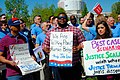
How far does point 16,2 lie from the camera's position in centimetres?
4759

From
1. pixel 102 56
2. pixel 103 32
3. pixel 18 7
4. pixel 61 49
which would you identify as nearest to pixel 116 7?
pixel 18 7

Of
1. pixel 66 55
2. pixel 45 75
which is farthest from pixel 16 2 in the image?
pixel 66 55

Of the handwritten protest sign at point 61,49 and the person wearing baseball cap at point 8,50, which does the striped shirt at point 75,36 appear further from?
the person wearing baseball cap at point 8,50

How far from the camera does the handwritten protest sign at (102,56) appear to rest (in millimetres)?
7328

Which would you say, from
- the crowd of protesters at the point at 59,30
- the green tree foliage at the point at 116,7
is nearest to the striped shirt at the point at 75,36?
the crowd of protesters at the point at 59,30

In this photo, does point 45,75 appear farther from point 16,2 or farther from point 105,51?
point 16,2

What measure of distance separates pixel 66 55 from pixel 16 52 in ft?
4.41

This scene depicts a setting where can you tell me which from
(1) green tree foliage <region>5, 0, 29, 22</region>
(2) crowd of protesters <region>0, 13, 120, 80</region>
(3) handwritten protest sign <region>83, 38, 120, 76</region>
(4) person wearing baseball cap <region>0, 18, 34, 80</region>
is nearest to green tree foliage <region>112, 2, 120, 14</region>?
(1) green tree foliage <region>5, 0, 29, 22</region>

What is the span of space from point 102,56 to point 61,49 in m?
0.95

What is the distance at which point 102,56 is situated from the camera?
24.3 ft

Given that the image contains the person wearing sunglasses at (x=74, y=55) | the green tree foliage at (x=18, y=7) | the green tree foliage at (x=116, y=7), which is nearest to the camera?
the person wearing sunglasses at (x=74, y=55)

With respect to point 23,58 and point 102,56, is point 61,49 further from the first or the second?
point 23,58

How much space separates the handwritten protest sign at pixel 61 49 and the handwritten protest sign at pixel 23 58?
0.79m

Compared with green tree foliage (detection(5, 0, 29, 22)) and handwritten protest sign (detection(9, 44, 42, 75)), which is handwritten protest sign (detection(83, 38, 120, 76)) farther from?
green tree foliage (detection(5, 0, 29, 22))
